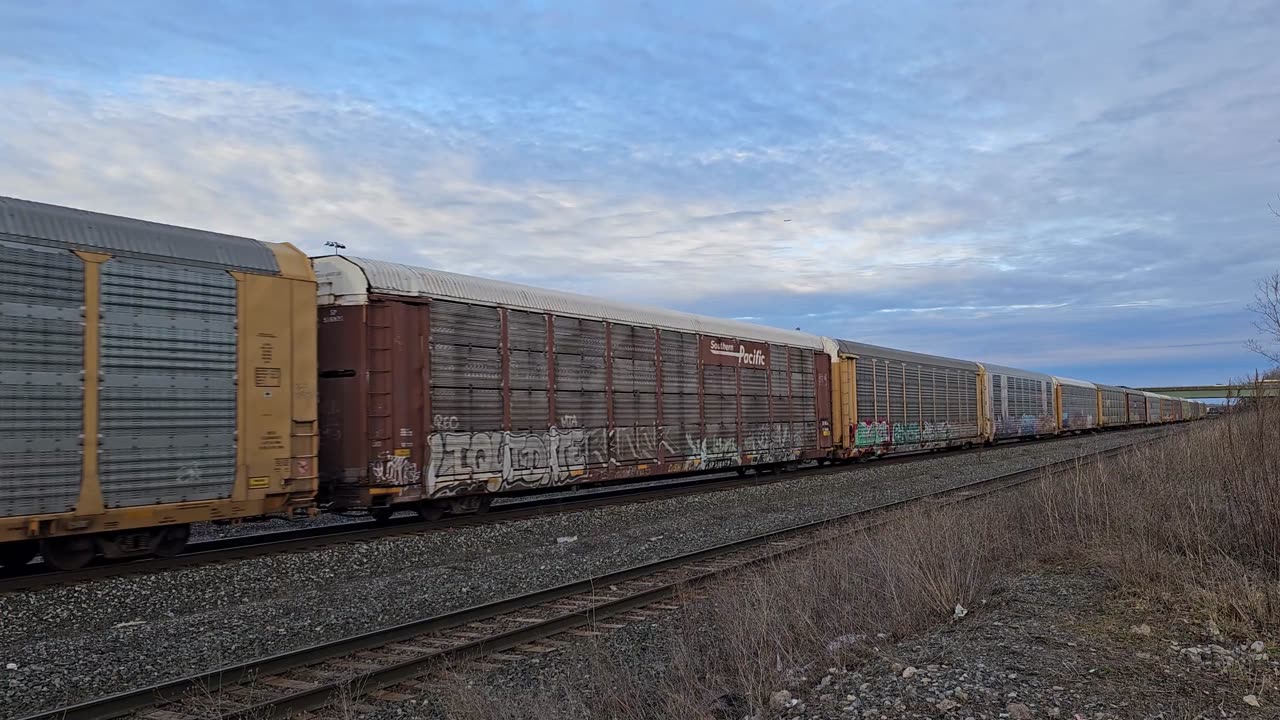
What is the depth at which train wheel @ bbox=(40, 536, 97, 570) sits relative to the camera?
8.30 metres

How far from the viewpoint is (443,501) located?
1244cm

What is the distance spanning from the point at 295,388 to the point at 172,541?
84.5 inches

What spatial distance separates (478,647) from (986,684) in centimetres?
365

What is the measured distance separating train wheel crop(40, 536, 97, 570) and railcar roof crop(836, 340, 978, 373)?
63.5ft

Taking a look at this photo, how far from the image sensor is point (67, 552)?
8.34 m

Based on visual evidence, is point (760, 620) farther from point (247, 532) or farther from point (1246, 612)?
point (247, 532)

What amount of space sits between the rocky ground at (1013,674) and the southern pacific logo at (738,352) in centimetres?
1211

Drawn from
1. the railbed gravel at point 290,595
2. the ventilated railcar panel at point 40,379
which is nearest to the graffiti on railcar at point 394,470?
the railbed gravel at point 290,595

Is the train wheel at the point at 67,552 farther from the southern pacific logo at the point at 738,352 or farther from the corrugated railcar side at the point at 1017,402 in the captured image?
the corrugated railcar side at the point at 1017,402

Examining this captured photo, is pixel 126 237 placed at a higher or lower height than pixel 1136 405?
higher

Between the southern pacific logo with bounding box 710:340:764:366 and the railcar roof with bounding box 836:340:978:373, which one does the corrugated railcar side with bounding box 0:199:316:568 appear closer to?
the southern pacific logo with bounding box 710:340:764:366

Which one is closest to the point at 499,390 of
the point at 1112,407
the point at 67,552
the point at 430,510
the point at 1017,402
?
the point at 430,510

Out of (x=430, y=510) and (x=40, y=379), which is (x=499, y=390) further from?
(x=40, y=379)

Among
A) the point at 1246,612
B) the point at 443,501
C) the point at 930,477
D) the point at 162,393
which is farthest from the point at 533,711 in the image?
the point at 930,477
